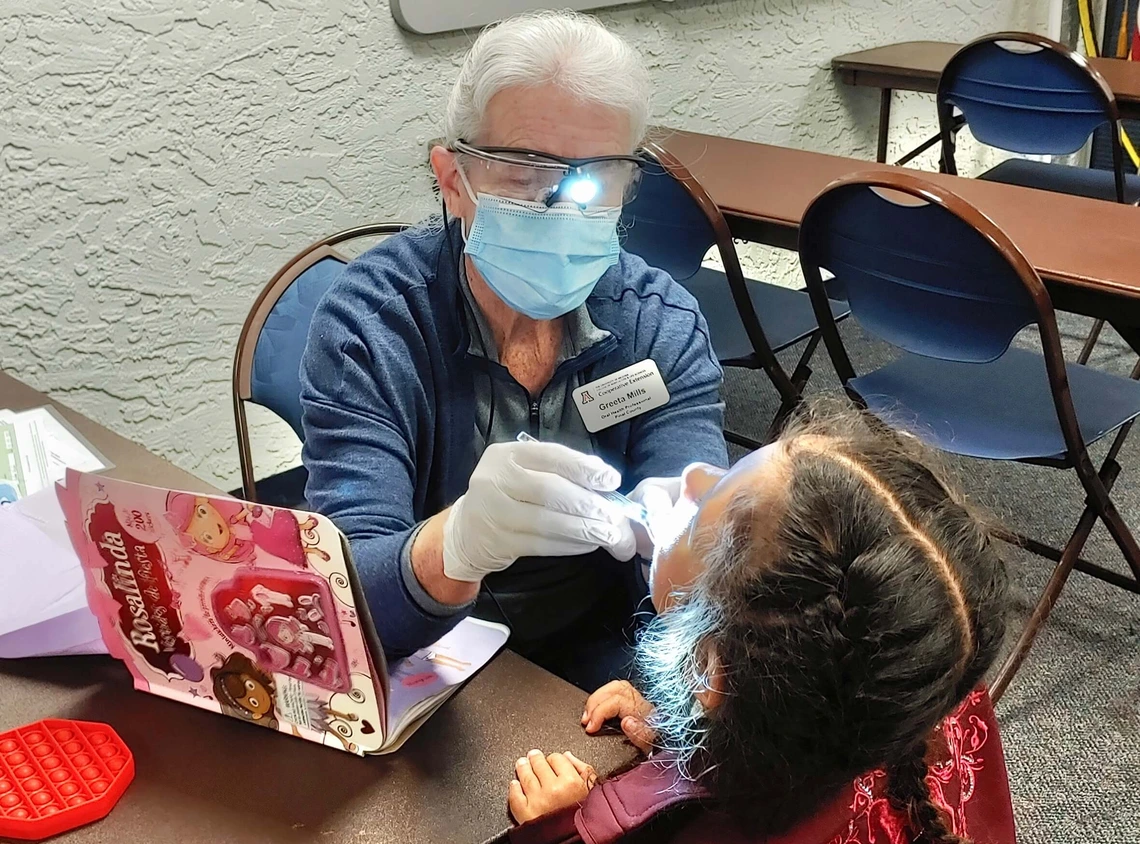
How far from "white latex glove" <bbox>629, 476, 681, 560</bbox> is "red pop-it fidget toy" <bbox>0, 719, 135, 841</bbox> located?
1.52 feet

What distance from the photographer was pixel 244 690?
2.47ft

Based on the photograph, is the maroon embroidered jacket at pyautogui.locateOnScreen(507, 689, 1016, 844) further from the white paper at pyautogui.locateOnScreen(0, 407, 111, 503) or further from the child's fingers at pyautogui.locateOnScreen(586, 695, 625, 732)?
the white paper at pyautogui.locateOnScreen(0, 407, 111, 503)

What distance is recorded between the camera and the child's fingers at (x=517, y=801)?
26.6 inches

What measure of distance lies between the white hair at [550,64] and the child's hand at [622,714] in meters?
0.68

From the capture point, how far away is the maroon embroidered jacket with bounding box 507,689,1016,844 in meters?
0.71

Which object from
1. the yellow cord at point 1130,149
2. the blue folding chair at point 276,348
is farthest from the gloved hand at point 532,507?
the yellow cord at point 1130,149

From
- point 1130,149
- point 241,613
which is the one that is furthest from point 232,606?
point 1130,149

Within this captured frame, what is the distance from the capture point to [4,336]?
180 centimetres

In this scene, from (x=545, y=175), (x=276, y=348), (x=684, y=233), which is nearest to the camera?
(x=545, y=175)

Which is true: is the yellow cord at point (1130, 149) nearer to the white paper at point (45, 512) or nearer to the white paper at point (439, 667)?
the white paper at point (439, 667)

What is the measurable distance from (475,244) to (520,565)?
0.42 meters

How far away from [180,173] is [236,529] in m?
1.49

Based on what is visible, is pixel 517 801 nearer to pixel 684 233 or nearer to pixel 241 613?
pixel 241 613

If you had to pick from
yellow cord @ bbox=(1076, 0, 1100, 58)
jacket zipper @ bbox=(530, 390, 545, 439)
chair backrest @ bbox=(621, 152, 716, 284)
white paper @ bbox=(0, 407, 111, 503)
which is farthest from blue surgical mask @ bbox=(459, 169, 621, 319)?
yellow cord @ bbox=(1076, 0, 1100, 58)
